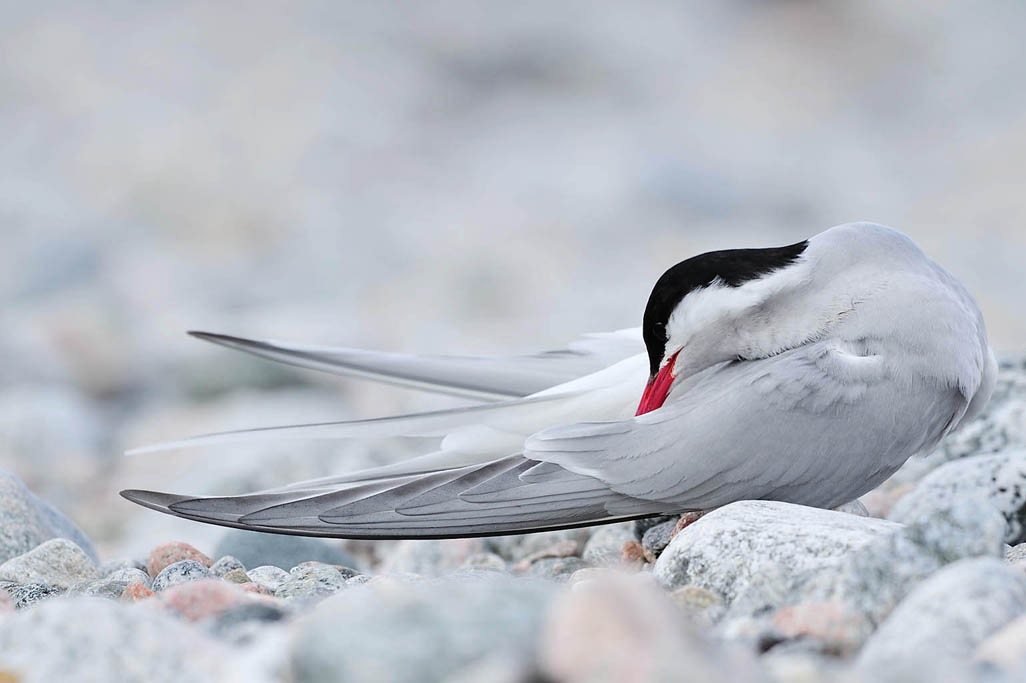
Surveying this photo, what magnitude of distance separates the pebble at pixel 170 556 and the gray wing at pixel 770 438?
807mm

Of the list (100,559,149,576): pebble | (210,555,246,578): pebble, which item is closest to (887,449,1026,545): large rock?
(210,555,246,578): pebble

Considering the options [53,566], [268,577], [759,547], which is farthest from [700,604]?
[53,566]

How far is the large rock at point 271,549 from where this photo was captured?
323cm

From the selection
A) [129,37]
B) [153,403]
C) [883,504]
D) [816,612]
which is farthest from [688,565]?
[129,37]

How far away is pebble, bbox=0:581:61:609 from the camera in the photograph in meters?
2.55

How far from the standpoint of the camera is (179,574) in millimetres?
2684

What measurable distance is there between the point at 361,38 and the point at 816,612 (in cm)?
1506

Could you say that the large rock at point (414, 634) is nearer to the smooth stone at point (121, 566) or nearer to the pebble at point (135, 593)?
the pebble at point (135, 593)

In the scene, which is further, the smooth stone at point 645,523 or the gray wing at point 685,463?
the smooth stone at point 645,523

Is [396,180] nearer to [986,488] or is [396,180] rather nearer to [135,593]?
[986,488]

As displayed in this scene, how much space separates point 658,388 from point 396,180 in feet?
33.6

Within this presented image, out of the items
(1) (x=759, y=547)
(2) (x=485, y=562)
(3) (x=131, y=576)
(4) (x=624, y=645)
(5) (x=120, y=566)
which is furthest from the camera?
(2) (x=485, y=562)

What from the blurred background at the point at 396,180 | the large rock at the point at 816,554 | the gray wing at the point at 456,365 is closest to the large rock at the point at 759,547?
the large rock at the point at 816,554

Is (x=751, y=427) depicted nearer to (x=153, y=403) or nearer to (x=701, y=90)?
(x=153, y=403)
